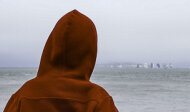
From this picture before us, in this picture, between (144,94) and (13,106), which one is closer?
(13,106)

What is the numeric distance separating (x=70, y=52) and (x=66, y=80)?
11cm

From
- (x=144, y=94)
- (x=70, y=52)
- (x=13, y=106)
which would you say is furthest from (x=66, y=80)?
(x=144, y=94)

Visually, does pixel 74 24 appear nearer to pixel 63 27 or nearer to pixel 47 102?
pixel 63 27

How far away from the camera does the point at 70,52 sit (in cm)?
119

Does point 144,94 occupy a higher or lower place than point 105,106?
lower

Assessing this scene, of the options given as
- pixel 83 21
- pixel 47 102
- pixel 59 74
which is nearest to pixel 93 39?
pixel 83 21

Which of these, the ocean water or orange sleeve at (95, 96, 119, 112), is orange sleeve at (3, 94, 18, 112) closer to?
orange sleeve at (95, 96, 119, 112)

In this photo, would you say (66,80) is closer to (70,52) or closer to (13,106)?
(70,52)

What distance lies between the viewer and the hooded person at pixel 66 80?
115 centimetres

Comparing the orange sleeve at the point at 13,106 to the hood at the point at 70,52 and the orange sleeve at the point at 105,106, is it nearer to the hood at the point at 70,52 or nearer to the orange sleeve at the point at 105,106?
the hood at the point at 70,52

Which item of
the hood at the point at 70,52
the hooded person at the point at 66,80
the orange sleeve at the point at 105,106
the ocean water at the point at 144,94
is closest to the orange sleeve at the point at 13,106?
the hooded person at the point at 66,80

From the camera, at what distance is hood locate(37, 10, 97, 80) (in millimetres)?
1177

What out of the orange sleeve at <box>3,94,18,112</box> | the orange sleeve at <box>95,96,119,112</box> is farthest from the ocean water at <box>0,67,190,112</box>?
the orange sleeve at <box>95,96,119,112</box>

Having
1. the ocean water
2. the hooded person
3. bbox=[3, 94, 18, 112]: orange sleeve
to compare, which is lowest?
the ocean water
